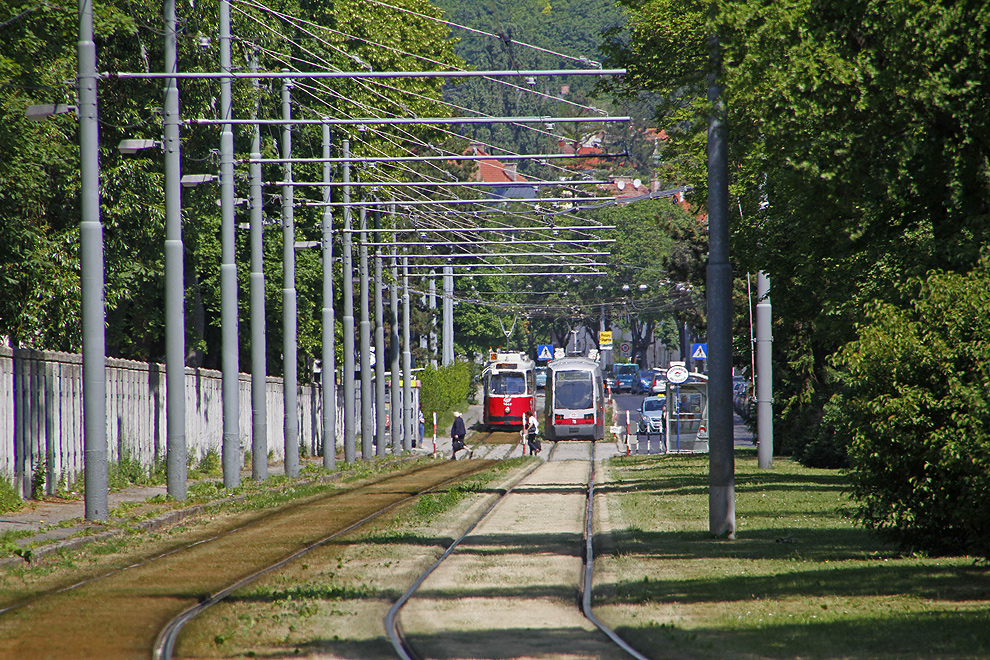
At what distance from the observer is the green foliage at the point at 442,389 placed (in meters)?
62.4

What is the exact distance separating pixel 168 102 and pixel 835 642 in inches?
657

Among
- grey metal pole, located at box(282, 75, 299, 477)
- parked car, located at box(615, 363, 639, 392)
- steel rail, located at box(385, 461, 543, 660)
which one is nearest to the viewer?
steel rail, located at box(385, 461, 543, 660)

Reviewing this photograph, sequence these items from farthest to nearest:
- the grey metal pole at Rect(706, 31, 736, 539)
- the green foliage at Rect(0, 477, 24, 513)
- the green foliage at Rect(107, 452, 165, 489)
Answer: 1. the green foliage at Rect(107, 452, 165, 489)
2. the green foliage at Rect(0, 477, 24, 513)
3. the grey metal pole at Rect(706, 31, 736, 539)

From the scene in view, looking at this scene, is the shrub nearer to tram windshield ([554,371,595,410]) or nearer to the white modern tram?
the white modern tram

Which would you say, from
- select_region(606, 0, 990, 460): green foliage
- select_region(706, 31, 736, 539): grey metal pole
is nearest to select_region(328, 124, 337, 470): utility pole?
select_region(706, 31, 736, 539): grey metal pole

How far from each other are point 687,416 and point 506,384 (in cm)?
2264

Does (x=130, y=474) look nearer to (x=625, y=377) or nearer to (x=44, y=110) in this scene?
(x=44, y=110)

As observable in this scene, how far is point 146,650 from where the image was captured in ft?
29.2

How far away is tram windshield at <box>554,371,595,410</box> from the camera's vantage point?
59406mm

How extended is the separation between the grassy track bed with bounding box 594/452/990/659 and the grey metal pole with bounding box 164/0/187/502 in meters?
7.47

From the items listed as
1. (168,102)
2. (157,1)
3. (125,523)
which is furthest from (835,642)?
(157,1)

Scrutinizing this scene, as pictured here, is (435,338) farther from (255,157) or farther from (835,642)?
(835,642)

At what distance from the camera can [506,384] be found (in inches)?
2638

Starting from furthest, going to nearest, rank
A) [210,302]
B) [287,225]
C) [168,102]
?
[210,302], [287,225], [168,102]
